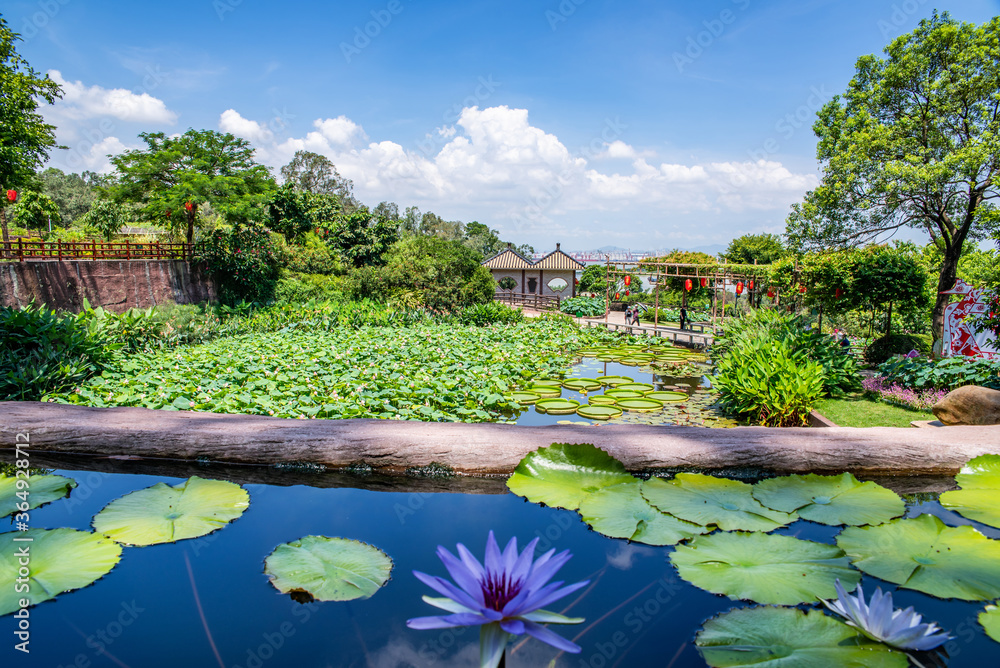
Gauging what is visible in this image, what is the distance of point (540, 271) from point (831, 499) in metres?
30.3

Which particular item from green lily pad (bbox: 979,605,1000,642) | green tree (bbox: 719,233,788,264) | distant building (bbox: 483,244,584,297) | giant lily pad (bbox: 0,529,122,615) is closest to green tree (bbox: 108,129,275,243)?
giant lily pad (bbox: 0,529,122,615)

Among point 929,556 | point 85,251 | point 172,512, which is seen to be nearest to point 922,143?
point 929,556

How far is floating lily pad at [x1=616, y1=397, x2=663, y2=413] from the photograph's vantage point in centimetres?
596

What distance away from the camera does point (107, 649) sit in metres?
1.43

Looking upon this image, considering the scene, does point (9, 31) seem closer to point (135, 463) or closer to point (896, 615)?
point (135, 463)

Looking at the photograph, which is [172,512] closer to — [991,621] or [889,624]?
[889,624]

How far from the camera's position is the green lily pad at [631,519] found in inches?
78.2

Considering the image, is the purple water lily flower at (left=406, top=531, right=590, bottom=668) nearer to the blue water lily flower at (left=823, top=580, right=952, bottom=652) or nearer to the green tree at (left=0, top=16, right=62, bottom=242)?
the blue water lily flower at (left=823, top=580, right=952, bottom=652)

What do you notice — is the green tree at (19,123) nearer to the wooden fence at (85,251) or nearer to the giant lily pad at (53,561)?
the wooden fence at (85,251)

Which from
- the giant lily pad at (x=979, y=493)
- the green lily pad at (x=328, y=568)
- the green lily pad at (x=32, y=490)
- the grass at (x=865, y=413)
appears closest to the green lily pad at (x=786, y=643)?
the green lily pad at (x=328, y=568)

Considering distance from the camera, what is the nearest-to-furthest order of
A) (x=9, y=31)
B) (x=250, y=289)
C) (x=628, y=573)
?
(x=628, y=573)
(x=9, y=31)
(x=250, y=289)

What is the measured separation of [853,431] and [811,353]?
466 centimetres

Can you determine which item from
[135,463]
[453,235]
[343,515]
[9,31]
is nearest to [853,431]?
[343,515]

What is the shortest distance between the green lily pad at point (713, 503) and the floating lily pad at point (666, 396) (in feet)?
13.4
